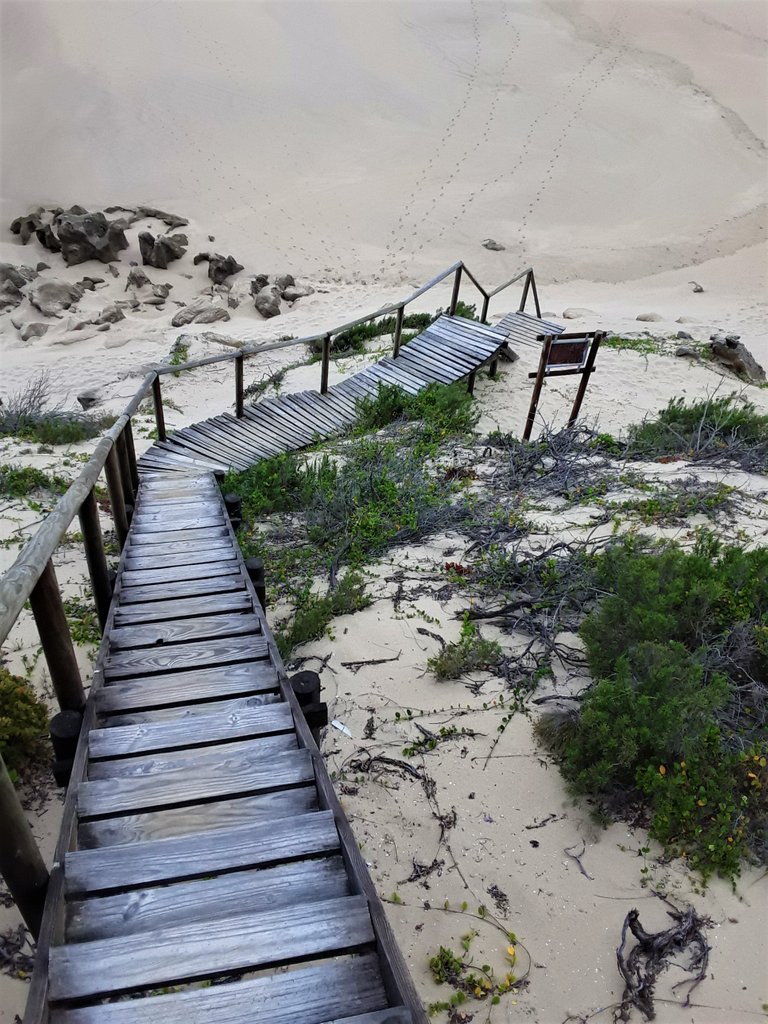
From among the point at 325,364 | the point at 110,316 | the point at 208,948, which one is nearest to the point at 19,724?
the point at 208,948

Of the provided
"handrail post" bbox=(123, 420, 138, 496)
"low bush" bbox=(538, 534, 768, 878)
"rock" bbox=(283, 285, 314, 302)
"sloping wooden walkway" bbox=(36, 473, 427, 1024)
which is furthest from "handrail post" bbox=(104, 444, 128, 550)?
"rock" bbox=(283, 285, 314, 302)

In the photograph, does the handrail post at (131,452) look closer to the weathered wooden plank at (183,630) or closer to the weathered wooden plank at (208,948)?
the weathered wooden plank at (183,630)

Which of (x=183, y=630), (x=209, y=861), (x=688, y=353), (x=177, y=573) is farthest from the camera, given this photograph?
(x=688, y=353)

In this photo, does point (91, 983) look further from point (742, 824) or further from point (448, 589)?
point (448, 589)

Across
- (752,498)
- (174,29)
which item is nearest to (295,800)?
(752,498)

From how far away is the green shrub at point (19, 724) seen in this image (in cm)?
336

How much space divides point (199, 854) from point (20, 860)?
48 centimetres

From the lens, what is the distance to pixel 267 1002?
1.52 metres

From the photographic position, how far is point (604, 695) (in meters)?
3.08

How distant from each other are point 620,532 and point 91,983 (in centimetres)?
458

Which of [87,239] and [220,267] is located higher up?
[87,239]

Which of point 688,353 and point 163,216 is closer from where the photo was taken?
point 688,353

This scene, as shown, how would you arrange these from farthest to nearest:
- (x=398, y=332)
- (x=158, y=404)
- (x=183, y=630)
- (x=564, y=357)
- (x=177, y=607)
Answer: (x=398, y=332), (x=564, y=357), (x=158, y=404), (x=177, y=607), (x=183, y=630)

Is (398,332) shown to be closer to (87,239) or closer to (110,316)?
(110,316)
